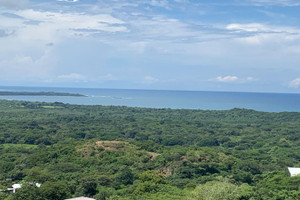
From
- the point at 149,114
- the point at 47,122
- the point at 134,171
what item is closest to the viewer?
the point at 134,171

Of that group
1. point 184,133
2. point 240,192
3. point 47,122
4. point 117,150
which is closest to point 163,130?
point 184,133

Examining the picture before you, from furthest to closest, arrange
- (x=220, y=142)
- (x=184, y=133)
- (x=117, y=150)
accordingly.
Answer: (x=184, y=133)
(x=220, y=142)
(x=117, y=150)

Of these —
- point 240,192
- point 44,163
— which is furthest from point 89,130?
point 240,192

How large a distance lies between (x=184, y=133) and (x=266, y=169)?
29939 mm

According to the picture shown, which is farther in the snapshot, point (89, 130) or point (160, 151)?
point (89, 130)

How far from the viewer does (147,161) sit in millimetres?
41625

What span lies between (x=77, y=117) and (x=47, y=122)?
11.6m

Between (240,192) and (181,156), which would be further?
(181,156)

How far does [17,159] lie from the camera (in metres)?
42.0

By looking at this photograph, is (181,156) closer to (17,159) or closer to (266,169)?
(266,169)

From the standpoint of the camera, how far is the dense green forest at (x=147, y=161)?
87.4 feet

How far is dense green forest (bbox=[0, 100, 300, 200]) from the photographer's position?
2664cm

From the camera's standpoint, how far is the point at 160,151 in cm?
4641

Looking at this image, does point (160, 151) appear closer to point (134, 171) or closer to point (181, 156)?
point (181, 156)
